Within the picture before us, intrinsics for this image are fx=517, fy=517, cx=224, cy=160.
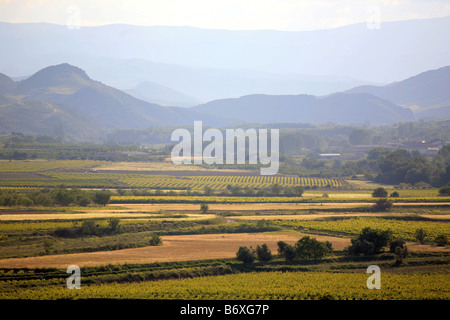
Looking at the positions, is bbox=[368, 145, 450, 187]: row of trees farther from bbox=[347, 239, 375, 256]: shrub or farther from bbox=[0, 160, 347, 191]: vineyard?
bbox=[347, 239, 375, 256]: shrub

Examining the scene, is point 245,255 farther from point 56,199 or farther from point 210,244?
point 56,199

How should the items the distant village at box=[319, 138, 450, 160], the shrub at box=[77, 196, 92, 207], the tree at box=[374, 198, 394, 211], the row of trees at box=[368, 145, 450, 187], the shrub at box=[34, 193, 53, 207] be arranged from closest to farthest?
1. the shrub at box=[34, 193, 53, 207]
2. the tree at box=[374, 198, 394, 211]
3. the shrub at box=[77, 196, 92, 207]
4. the row of trees at box=[368, 145, 450, 187]
5. the distant village at box=[319, 138, 450, 160]

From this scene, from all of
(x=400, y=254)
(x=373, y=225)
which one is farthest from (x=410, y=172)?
(x=400, y=254)

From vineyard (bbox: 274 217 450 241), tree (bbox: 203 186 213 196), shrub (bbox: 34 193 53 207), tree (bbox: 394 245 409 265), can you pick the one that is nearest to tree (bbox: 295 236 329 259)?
tree (bbox: 394 245 409 265)

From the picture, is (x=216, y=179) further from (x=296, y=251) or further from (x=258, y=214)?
(x=296, y=251)

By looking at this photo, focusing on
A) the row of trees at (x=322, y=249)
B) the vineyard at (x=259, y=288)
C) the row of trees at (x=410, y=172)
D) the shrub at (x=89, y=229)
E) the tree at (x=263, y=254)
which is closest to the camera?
the vineyard at (x=259, y=288)

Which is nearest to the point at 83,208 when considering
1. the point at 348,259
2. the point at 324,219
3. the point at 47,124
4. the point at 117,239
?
the point at 117,239

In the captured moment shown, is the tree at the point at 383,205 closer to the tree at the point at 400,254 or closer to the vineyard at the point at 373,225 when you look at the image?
the vineyard at the point at 373,225

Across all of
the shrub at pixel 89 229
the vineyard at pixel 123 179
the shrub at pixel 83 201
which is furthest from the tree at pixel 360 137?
the shrub at pixel 89 229
